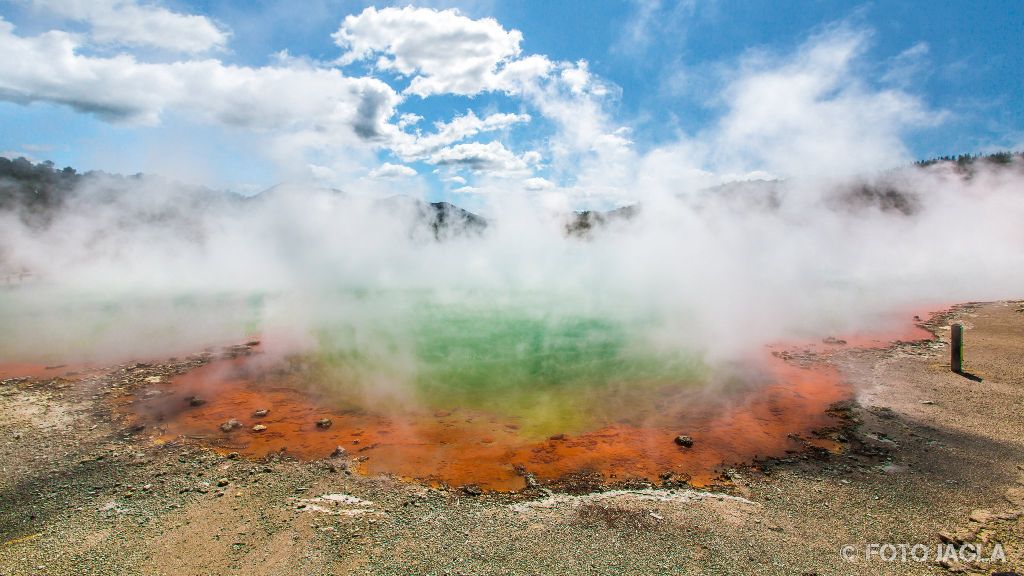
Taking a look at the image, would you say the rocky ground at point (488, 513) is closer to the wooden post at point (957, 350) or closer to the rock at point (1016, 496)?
the rock at point (1016, 496)

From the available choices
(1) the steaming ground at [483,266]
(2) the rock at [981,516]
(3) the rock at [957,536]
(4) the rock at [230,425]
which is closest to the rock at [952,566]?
(3) the rock at [957,536]

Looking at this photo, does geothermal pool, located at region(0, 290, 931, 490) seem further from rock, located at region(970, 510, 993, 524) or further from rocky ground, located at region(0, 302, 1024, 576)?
rock, located at region(970, 510, 993, 524)

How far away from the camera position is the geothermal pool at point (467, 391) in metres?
6.21

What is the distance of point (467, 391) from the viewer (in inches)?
338

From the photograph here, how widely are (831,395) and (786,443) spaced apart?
2.43 metres

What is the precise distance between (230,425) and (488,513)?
14.6ft

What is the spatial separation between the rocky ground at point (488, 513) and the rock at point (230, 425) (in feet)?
1.95

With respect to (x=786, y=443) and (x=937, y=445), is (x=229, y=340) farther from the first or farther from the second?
(x=937, y=445)

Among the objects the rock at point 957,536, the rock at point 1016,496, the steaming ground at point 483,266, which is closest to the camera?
the rock at point 957,536

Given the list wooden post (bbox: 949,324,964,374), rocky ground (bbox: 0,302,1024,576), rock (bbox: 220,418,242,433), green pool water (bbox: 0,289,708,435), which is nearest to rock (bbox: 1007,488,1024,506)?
rocky ground (bbox: 0,302,1024,576)

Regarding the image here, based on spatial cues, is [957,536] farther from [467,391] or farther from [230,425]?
[230,425]

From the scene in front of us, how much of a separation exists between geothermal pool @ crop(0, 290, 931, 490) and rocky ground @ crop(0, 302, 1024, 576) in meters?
0.53

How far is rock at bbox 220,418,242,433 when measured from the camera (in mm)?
6775

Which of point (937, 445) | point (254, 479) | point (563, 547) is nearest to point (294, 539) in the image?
point (254, 479)
